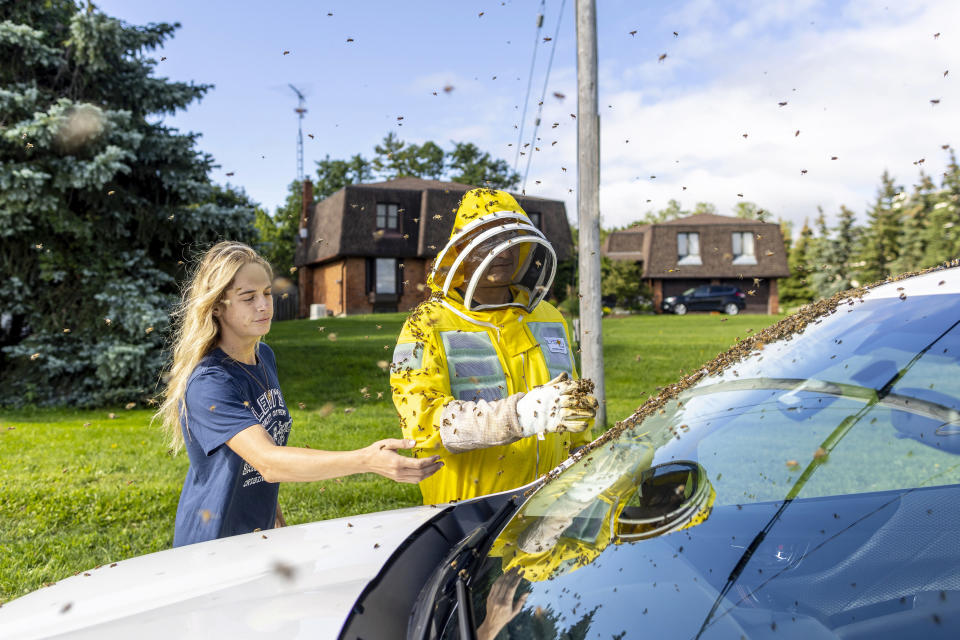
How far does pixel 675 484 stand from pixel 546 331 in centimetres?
142

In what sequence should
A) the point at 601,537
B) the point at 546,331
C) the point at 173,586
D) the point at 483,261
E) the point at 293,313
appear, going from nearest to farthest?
the point at 601,537 → the point at 173,586 → the point at 483,261 → the point at 546,331 → the point at 293,313

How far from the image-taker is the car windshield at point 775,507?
1.12m

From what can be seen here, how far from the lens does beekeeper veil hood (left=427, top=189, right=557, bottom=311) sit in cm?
264

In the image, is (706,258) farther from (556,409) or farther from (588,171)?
(556,409)

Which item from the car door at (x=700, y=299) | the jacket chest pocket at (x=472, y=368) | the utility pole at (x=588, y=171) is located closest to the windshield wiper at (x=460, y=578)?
the jacket chest pocket at (x=472, y=368)

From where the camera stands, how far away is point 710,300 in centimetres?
3519

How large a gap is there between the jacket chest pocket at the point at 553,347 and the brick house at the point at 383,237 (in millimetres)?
25430

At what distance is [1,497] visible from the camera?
231 inches

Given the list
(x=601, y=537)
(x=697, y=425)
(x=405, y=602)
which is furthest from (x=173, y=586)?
(x=697, y=425)

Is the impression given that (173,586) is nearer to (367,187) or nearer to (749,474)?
(749,474)

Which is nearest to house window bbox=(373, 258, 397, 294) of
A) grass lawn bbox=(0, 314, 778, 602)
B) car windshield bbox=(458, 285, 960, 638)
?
grass lawn bbox=(0, 314, 778, 602)

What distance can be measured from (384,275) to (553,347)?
2940 centimetres

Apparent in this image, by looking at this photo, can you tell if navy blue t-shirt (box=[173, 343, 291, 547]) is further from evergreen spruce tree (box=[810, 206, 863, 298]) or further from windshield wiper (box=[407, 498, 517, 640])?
evergreen spruce tree (box=[810, 206, 863, 298])

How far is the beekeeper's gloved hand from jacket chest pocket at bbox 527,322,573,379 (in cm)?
60
